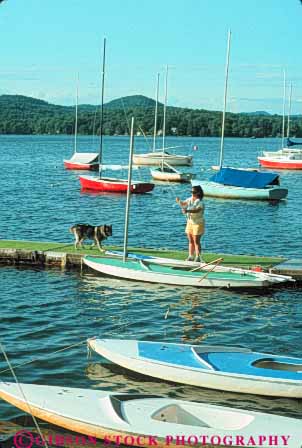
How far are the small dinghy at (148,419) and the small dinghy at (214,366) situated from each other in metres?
1.72

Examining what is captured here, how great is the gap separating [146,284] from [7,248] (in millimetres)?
4879

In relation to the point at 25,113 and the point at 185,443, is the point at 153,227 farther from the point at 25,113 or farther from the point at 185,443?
the point at 25,113

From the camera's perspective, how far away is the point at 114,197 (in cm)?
4638

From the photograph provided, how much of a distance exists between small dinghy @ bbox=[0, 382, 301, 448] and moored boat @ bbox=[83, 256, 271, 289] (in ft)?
27.7

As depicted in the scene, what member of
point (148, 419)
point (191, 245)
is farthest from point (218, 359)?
point (191, 245)

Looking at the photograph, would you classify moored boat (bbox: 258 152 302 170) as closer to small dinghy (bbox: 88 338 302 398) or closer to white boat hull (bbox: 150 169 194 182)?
white boat hull (bbox: 150 169 194 182)

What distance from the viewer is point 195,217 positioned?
19453 mm

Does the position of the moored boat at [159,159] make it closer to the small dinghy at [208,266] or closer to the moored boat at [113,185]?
the moored boat at [113,185]

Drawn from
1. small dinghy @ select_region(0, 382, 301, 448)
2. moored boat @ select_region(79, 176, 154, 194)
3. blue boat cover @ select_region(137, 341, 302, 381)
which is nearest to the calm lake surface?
blue boat cover @ select_region(137, 341, 302, 381)

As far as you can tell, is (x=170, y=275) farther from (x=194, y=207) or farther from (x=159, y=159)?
(x=159, y=159)

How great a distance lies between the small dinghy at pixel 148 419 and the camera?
969 centimetres


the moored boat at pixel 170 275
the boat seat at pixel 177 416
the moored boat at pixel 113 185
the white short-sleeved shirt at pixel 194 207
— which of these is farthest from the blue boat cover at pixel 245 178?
the boat seat at pixel 177 416

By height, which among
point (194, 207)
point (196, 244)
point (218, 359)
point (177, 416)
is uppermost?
point (194, 207)

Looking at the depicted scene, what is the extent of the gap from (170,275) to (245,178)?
87.3 feet
